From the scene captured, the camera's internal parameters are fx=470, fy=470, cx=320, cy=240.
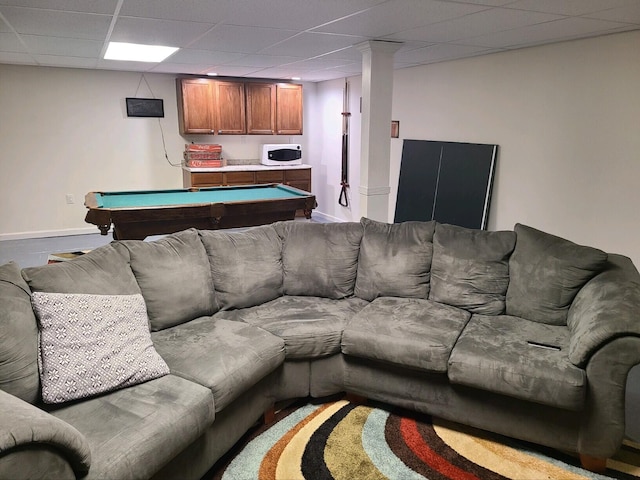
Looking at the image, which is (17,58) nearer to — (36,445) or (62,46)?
(62,46)

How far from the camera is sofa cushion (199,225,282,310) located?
2869 mm

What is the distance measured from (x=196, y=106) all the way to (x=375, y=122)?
3606 millimetres

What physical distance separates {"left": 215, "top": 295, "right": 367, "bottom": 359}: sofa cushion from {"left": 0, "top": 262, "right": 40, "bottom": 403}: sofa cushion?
108 cm

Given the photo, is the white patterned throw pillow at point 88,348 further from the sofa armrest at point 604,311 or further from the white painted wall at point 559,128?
the white painted wall at point 559,128

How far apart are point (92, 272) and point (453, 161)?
4.10 metres

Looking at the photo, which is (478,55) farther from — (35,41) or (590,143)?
(35,41)

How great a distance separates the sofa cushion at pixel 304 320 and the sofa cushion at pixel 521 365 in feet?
2.18

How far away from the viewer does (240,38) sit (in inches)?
156

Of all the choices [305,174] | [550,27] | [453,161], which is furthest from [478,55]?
[305,174]

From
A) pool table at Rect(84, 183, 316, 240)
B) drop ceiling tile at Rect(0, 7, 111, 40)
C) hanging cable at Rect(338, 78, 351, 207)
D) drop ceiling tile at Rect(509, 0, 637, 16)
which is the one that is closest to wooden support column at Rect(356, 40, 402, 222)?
pool table at Rect(84, 183, 316, 240)

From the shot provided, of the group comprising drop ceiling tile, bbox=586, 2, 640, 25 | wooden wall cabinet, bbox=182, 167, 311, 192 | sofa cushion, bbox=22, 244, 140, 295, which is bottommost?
wooden wall cabinet, bbox=182, 167, 311, 192

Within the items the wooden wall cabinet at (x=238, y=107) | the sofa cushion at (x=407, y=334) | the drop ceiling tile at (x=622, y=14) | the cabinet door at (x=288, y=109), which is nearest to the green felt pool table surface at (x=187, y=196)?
the wooden wall cabinet at (x=238, y=107)

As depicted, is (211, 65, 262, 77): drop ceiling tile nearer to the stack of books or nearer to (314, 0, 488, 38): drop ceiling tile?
the stack of books

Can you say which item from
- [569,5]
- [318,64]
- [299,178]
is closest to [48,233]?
[299,178]
